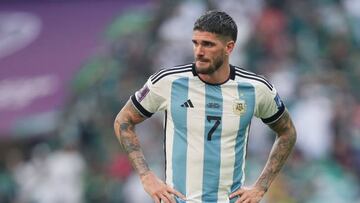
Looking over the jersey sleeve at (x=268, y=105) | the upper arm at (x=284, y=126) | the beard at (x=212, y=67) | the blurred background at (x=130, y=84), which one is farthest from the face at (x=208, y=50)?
the blurred background at (x=130, y=84)

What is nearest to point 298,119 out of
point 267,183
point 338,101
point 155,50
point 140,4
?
point 338,101

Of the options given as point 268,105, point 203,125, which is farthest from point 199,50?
point 268,105

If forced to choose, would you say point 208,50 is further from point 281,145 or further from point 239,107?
point 281,145

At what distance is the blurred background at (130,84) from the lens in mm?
12383

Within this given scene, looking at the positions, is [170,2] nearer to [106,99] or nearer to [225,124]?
[106,99]

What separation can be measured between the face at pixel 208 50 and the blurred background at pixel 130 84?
18.0 ft

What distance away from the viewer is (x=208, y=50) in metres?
6.67

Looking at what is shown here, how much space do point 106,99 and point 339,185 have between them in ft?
10.7

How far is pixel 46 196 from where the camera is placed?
44.3 ft

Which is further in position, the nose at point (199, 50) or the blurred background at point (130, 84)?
the blurred background at point (130, 84)

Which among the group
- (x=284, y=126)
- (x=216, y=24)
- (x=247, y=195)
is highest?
(x=216, y=24)

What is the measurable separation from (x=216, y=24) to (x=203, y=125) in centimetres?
66

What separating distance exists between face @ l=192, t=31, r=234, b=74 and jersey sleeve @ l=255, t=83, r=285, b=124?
0.40 m

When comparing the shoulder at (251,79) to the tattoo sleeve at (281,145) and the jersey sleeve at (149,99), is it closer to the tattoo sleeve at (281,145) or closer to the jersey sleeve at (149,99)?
the tattoo sleeve at (281,145)
